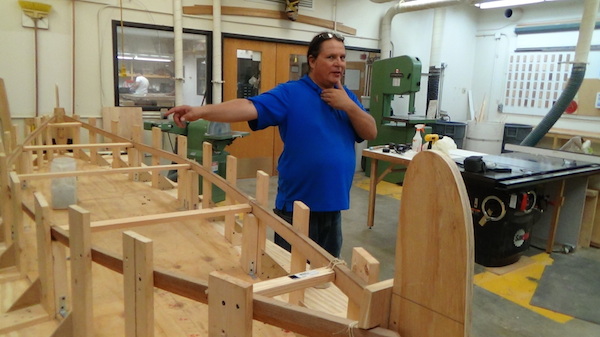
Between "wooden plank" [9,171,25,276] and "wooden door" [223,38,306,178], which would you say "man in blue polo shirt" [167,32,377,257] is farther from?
"wooden door" [223,38,306,178]

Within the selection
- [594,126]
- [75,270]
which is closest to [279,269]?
[75,270]

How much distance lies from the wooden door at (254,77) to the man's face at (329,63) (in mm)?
4426

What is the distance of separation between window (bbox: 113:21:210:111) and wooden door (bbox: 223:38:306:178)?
38cm

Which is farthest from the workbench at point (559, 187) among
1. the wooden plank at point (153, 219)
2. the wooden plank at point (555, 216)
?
the wooden plank at point (153, 219)

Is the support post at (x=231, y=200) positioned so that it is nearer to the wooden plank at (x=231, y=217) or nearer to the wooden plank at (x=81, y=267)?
the wooden plank at (x=231, y=217)

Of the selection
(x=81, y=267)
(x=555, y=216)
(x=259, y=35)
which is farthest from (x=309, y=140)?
(x=259, y=35)

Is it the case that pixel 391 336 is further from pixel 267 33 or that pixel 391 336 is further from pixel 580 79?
pixel 267 33

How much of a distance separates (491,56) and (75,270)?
8.48m

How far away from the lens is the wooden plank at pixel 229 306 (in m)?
0.90

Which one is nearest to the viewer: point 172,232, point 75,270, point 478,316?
point 75,270

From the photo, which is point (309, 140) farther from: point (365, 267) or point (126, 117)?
point (126, 117)

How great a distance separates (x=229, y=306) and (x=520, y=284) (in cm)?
314

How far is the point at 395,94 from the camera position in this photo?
6.00 metres

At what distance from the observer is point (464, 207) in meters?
0.72
